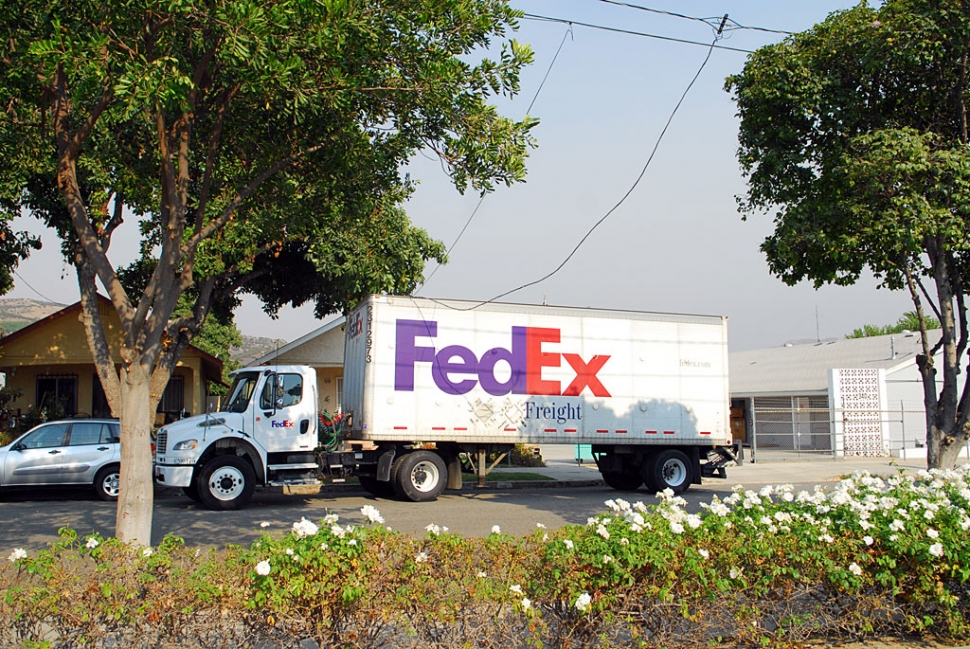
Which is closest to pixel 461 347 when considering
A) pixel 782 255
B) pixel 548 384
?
pixel 548 384

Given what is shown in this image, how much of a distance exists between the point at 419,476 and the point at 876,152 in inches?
369

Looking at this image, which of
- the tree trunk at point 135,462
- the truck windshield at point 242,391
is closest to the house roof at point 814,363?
the truck windshield at point 242,391

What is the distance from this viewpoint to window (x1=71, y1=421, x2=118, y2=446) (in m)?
15.1

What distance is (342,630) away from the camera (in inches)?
186

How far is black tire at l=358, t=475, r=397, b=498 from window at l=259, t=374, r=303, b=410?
234cm

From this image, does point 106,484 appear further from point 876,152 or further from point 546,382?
point 876,152

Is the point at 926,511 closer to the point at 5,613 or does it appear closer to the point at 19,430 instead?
the point at 5,613

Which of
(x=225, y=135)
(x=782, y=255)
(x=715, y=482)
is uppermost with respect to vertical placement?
(x=225, y=135)

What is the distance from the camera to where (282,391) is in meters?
14.5

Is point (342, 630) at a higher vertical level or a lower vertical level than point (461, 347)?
lower

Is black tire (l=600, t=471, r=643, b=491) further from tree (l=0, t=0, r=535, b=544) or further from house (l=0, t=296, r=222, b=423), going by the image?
house (l=0, t=296, r=222, b=423)

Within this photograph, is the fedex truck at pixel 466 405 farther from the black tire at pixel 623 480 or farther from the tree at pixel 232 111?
the tree at pixel 232 111

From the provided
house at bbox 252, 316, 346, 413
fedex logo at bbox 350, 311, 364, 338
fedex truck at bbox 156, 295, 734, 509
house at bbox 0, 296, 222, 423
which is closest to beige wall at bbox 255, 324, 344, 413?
house at bbox 252, 316, 346, 413

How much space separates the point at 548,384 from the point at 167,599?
11.8 metres
